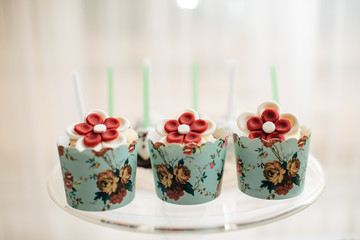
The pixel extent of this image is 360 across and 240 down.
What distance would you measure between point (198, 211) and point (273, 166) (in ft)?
0.72

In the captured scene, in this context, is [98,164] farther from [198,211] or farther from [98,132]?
[198,211]

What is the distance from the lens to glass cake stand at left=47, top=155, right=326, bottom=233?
0.83 metres

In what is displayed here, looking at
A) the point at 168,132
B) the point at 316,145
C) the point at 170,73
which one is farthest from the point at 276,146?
A: the point at 316,145

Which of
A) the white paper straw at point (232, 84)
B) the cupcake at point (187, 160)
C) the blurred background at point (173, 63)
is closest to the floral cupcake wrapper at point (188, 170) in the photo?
the cupcake at point (187, 160)

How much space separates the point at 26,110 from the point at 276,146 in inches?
56.8

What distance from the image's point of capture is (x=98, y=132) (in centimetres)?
96

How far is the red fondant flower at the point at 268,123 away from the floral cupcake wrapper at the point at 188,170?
0.26 feet

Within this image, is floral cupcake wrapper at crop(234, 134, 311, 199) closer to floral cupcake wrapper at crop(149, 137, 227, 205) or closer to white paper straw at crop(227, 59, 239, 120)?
floral cupcake wrapper at crop(149, 137, 227, 205)

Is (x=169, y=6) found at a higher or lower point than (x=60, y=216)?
higher

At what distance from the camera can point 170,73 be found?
1.98 m

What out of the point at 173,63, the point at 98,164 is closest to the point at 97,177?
the point at 98,164

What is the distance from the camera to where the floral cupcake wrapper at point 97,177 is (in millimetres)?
938

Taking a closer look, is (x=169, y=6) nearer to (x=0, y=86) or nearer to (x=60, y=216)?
(x=0, y=86)

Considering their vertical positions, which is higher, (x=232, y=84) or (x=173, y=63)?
(x=232, y=84)
